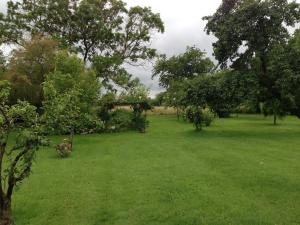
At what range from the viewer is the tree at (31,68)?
94.7 feet

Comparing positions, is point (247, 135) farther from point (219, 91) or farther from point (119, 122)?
point (119, 122)

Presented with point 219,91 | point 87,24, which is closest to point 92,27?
point 87,24

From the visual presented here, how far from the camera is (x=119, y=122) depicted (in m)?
32.5

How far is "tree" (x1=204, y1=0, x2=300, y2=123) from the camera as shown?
19703 mm

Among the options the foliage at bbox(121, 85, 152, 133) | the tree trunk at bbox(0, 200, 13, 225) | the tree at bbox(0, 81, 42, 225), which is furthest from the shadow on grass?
the tree at bbox(0, 81, 42, 225)

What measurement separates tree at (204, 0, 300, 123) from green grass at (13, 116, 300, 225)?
5103mm

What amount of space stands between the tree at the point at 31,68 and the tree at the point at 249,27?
14.1m

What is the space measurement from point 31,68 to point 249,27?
17.6m

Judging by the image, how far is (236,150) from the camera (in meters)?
19.9

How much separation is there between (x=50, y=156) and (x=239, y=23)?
41.4 ft

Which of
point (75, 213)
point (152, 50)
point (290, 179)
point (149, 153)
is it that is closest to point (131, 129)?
point (152, 50)

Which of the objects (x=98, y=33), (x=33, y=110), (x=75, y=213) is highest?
(x=98, y=33)

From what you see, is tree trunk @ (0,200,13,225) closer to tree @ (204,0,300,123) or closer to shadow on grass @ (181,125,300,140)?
tree @ (204,0,300,123)

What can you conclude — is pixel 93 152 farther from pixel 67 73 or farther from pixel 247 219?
pixel 247 219
